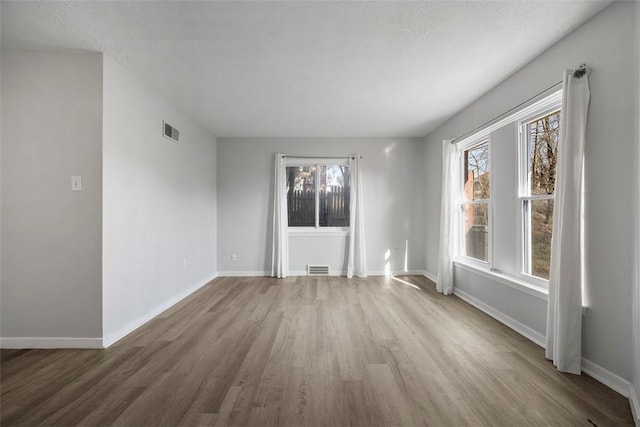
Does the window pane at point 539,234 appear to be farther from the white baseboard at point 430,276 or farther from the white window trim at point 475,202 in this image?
the white baseboard at point 430,276

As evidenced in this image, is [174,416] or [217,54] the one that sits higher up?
[217,54]

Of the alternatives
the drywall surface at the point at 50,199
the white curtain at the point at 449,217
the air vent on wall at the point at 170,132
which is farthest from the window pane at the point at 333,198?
the drywall surface at the point at 50,199

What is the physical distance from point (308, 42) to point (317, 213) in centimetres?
333

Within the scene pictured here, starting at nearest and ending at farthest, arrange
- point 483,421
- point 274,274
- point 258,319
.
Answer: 1. point 483,421
2. point 258,319
3. point 274,274

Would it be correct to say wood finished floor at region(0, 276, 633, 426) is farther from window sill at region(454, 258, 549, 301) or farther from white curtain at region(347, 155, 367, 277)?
white curtain at region(347, 155, 367, 277)

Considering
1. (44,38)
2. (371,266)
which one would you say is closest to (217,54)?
(44,38)

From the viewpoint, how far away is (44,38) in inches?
86.0

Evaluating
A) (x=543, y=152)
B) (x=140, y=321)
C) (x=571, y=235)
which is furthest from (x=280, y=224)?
(x=571, y=235)

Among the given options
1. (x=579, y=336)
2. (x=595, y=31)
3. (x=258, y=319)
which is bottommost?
(x=258, y=319)

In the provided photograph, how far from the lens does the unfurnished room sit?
1.73 meters

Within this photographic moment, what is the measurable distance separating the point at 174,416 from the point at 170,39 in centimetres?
259

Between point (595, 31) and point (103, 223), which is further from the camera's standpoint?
point (103, 223)

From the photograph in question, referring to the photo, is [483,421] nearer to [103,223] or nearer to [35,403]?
[35,403]

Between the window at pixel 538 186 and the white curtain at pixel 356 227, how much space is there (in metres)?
→ 2.58
